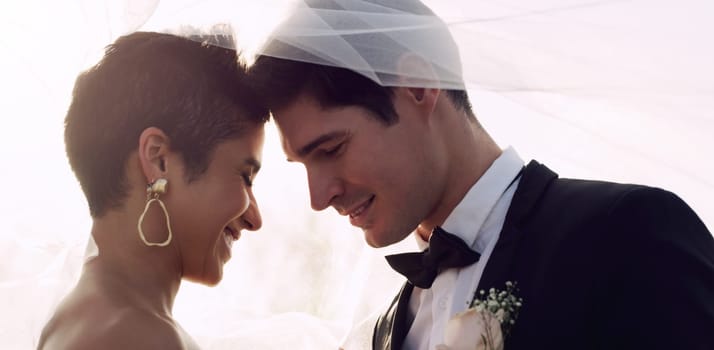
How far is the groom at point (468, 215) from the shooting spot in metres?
2.44

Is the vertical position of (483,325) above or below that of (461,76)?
below

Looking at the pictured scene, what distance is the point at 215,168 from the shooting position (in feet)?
9.90

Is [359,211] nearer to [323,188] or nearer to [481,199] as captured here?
[323,188]

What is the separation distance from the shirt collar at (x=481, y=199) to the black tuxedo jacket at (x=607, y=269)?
0.44 feet

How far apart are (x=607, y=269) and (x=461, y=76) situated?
682 mm

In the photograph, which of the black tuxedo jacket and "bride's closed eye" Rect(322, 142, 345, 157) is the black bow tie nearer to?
the black tuxedo jacket

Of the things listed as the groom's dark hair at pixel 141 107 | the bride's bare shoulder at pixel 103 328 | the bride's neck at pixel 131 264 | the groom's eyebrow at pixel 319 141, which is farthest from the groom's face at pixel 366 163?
the bride's bare shoulder at pixel 103 328

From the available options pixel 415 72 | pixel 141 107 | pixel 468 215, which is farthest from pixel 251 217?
pixel 415 72

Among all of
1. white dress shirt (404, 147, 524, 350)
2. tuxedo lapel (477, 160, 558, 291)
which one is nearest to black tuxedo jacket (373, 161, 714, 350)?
tuxedo lapel (477, 160, 558, 291)

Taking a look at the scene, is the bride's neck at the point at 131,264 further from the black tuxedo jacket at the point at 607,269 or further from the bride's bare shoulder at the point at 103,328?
the black tuxedo jacket at the point at 607,269

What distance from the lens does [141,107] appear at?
2939 millimetres

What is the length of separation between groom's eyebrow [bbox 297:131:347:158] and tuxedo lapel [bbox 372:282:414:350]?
588 mm

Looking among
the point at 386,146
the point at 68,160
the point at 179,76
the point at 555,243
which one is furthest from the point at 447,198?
the point at 68,160

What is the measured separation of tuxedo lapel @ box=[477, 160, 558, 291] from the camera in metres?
2.73
